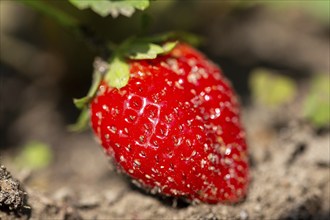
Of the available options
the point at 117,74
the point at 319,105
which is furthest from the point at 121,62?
the point at 319,105

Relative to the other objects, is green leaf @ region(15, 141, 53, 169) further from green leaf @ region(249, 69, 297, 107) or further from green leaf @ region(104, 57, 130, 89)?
green leaf @ region(249, 69, 297, 107)

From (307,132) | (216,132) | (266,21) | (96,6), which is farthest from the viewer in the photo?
(266,21)

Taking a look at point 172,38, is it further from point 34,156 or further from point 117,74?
point 34,156

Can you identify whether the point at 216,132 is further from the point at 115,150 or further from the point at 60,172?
the point at 60,172

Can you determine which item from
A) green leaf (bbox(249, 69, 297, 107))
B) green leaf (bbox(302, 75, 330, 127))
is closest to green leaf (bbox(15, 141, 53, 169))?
green leaf (bbox(249, 69, 297, 107))

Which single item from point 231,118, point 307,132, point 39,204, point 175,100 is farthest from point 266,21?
point 39,204

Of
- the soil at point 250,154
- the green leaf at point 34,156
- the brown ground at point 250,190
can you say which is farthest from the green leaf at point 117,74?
the green leaf at point 34,156

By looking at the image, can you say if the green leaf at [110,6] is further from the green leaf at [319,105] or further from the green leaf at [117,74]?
the green leaf at [319,105]
